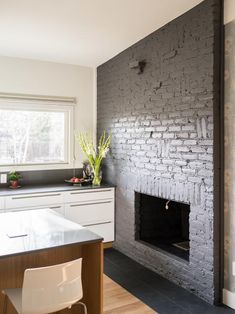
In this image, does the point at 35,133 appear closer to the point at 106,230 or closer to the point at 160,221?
the point at 106,230

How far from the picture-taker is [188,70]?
321 cm

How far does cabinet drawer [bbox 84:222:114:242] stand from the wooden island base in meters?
2.01

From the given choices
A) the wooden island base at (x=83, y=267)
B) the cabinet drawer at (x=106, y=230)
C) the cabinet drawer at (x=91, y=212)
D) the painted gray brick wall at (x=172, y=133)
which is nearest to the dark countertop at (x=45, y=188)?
the cabinet drawer at (x=91, y=212)

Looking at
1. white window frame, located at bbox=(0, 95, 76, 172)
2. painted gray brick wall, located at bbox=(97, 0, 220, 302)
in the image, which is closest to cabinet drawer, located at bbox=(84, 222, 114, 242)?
painted gray brick wall, located at bbox=(97, 0, 220, 302)

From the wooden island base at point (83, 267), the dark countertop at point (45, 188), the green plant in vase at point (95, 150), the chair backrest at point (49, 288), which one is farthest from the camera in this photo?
the green plant in vase at point (95, 150)

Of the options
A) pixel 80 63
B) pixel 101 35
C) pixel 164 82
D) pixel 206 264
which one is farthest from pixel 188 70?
pixel 80 63

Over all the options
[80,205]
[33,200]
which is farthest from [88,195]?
[33,200]

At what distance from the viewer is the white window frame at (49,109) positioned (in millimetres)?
4559

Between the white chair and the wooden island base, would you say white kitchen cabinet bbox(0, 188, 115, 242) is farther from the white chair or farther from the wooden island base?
the white chair

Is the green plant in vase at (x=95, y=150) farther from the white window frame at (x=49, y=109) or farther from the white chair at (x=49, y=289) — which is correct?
the white chair at (x=49, y=289)

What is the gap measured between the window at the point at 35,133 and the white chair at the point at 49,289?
3.00 m

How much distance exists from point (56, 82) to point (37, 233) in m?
3.10

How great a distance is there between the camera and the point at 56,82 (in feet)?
15.9

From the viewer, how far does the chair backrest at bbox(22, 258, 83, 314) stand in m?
1.77
